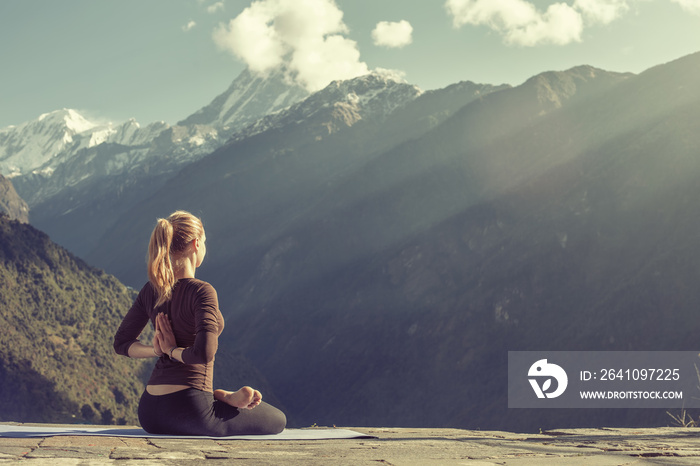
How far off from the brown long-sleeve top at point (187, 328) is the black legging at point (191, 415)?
0.72 feet

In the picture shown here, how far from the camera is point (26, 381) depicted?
9994cm

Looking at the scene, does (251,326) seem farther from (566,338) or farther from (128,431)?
(128,431)

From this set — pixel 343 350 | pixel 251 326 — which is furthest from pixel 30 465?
pixel 251 326

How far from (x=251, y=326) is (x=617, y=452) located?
7385 inches

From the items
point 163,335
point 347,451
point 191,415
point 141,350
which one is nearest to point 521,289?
point 347,451

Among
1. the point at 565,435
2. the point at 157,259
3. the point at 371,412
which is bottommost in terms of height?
the point at 371,412

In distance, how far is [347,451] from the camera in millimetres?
8859

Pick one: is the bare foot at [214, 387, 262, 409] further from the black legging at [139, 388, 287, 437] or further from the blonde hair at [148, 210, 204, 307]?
the blonde hair at [148, 210, 204, 307]

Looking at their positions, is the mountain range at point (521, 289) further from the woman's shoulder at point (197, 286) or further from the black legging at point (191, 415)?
the woman's shoulder at point (197, 286)

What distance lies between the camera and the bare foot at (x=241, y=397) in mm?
8727

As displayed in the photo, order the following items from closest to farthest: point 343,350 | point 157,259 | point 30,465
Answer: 1. point 30,465
2. point 157,259
3. point 343,350

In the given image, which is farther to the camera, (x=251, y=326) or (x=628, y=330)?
(x=251, y=326)

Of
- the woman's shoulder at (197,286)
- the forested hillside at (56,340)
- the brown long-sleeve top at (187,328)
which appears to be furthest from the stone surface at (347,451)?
the forested hillside at (56,340)

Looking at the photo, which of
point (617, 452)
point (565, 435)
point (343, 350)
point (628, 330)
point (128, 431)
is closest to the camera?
point (617, 452)
